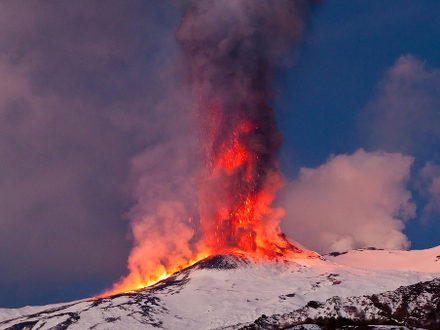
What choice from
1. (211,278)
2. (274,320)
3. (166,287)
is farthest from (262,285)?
(274,320)

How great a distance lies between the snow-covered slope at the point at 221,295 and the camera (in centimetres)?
12712

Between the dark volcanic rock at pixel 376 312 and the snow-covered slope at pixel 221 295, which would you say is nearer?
the dark volcanic rock at pixel 376 312

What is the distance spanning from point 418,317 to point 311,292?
104692mm

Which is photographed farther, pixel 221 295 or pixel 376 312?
pixel 221 295

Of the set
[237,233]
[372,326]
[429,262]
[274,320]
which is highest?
[237,233]

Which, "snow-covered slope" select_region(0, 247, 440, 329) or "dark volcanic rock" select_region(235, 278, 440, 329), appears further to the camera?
"snow-covered slope" select_region(0, 247, 440, 329)

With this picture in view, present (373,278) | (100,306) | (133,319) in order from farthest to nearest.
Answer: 1. (373,278)
2. (100,306)
3. (133,319)

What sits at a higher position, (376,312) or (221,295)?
(221,295)

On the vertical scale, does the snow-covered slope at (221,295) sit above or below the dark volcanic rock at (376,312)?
above

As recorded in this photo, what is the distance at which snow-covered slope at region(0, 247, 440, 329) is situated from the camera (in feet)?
417

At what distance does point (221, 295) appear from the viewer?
480ft

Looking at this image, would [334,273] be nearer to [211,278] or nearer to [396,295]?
[211,278]

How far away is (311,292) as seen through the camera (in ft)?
462

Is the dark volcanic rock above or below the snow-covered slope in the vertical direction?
below
